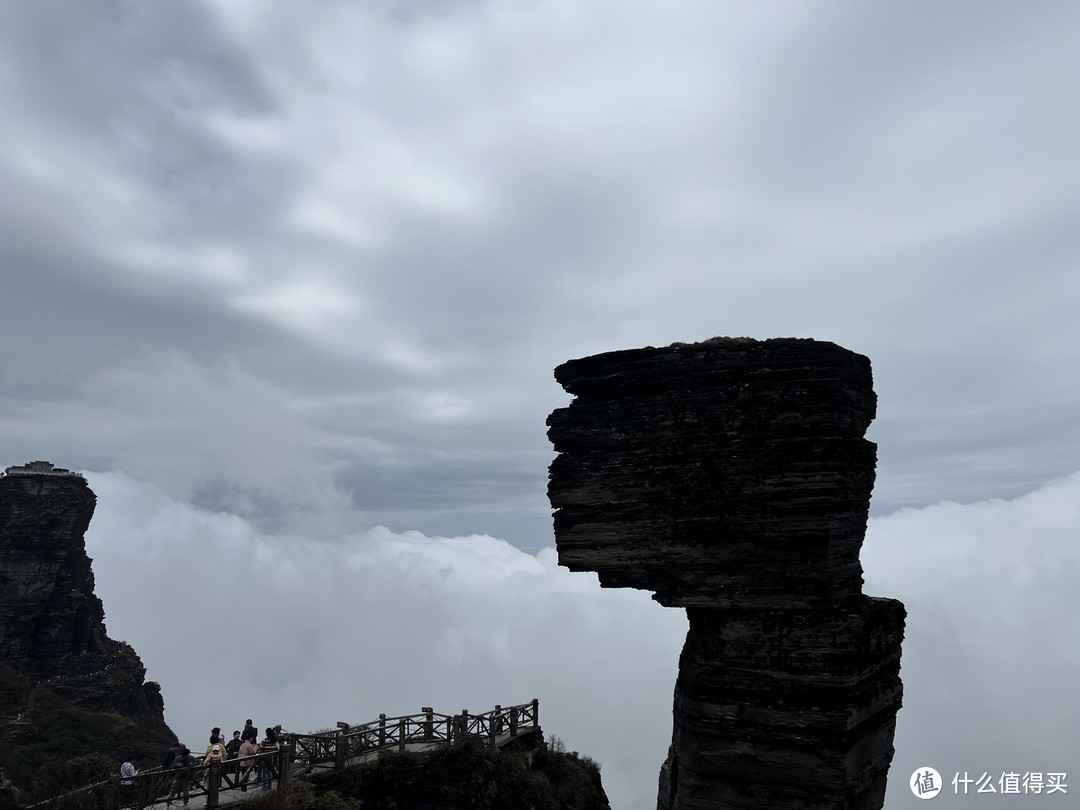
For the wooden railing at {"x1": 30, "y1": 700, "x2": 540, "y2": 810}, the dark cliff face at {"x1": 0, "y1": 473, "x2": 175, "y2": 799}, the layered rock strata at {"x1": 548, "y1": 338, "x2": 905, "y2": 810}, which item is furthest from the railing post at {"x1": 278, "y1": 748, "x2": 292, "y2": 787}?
the dark cliff face at {"x1": 0, "y1": 473, "x2": 175, "y2": 799}

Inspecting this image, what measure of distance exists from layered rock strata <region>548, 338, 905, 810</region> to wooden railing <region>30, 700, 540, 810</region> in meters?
12.6

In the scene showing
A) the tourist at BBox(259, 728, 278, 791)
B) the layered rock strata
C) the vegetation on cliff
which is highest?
the layered rock strata

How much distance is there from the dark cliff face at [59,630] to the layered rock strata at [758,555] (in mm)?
47433

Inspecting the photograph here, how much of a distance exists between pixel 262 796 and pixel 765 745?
547 inches

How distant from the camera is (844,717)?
36.8 ft

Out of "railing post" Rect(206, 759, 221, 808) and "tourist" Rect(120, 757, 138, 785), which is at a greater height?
"tourist" Rect(120, 757, 138, 785)

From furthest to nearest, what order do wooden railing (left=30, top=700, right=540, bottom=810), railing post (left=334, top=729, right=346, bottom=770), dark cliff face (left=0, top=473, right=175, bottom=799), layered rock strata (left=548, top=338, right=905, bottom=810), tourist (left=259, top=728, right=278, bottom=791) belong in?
dark cliff face (left=0, top=473, right=175, bottom=799), railing post (left=334, top=729, right=346, bottom=770), tourist (left=259, top=728, right=278, bottom=791), wooden railing (left=30, top=700, right=540, bottom=810), layered rock strata (left=548, top=338, right=905, bottom=810)

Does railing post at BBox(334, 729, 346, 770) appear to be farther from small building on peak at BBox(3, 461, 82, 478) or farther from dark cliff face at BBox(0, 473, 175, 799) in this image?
small building on peak at BBox(3, 461, 82, 478)

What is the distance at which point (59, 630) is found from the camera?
53438 mm

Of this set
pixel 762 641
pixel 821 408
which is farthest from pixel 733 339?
pixel 762 641

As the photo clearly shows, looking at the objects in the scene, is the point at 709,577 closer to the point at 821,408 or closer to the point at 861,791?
the point at 821,408

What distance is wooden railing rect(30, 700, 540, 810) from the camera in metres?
16.4

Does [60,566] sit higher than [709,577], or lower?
higher

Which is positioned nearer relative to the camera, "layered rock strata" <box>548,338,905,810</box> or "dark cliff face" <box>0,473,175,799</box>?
"layered rock strata" <box>548,338,905,810</box>
